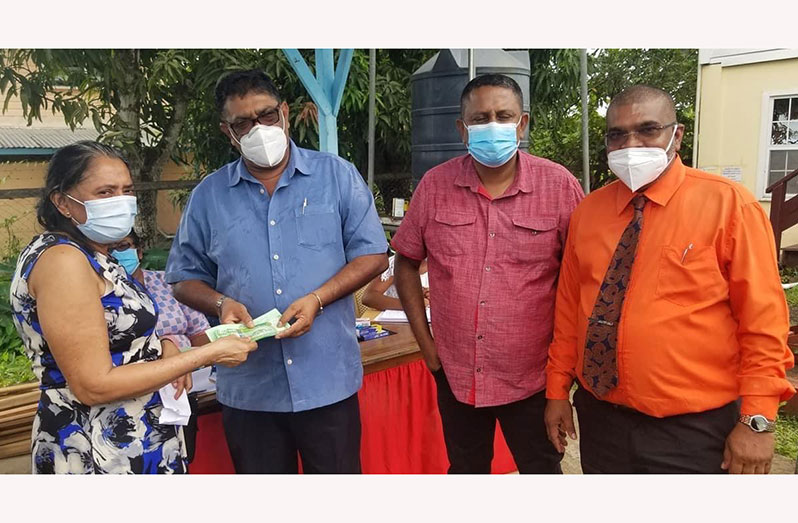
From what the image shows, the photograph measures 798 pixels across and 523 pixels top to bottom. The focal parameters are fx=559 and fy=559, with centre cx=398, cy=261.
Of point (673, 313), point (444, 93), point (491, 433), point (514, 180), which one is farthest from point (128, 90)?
point (673, 313)

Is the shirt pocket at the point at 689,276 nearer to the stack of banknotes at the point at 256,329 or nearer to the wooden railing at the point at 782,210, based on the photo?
the stack of banknotes at the point at 256,329

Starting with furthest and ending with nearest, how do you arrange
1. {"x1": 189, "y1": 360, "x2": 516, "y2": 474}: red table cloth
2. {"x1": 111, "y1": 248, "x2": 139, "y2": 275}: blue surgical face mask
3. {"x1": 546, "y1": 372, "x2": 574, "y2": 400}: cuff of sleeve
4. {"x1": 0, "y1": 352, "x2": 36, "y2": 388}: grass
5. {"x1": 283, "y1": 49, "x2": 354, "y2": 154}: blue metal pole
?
{"x1": 283, "y1": 49, "x2": 354, "y2": 154}: blue metal pole → {"x1": 0, "y1": 352, "x2": 36, "y2": 388}: grass → {"x1": 189, "y1": 360, "x2": 516, "y2": 474}: red table cloth → {"x1": 111, "y1": 248, "x2": 139, "y2": 275}: blue surgical face mask → {"x1": 546, "y1": 372, "x2": 574, "y2": 400}: cuff of sleeve

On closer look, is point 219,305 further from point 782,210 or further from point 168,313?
point 782,210

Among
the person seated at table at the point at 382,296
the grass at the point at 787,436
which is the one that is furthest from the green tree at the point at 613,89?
the person seated at table at the point at 382,296

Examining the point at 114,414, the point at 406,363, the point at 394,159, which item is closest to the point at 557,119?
the point at 394,159

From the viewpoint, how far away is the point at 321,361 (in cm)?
205

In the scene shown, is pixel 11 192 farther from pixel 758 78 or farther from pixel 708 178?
pixel 758 78

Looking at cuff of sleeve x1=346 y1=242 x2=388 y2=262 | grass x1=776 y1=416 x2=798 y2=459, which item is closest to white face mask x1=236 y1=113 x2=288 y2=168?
cuff of sleeve x1=346 y1=242 x2=388 y2=262

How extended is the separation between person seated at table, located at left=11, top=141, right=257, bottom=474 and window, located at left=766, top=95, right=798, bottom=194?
9.30 m

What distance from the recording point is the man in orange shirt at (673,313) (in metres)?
1.56

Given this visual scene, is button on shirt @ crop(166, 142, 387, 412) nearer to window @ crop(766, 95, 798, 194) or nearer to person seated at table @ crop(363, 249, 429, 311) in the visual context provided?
person seated at table @ crop(363, 249, 429, 311)

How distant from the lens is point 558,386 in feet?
6.45

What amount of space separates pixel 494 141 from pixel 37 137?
8612mm

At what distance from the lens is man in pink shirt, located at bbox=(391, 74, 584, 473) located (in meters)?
2.05
